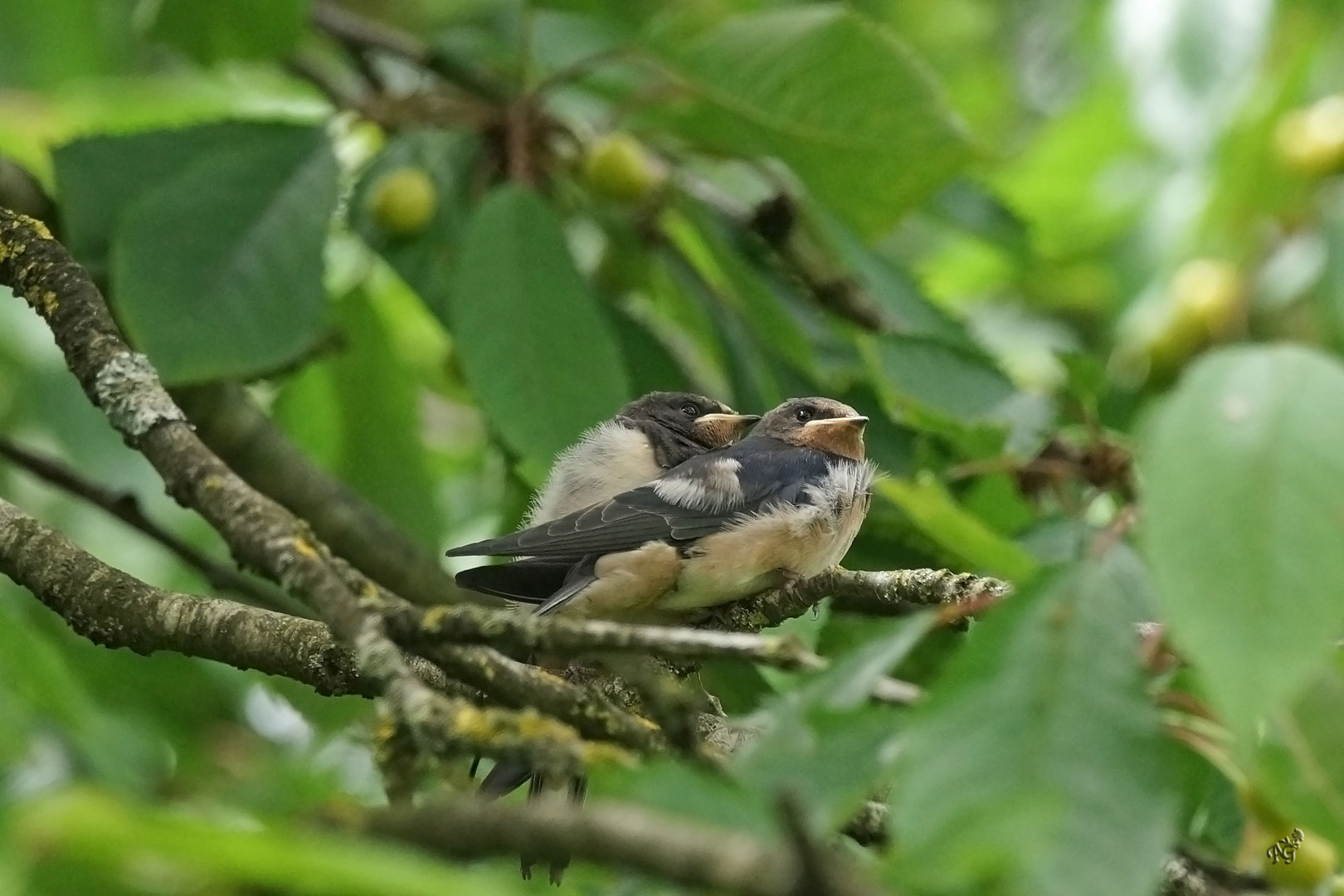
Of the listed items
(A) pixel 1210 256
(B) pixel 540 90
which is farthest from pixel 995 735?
(A) pixel 1210 256

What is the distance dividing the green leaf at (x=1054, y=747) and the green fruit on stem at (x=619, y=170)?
85.4 inches

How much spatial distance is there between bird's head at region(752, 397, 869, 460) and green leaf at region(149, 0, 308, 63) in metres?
1.37

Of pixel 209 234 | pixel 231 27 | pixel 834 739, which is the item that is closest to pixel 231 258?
pixel 209 234

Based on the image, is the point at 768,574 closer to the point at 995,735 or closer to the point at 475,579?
the point at 475,579

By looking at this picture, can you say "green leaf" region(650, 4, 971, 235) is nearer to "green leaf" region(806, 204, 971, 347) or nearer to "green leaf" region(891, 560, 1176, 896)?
"green leaf" region(806, 204, 971, 347)

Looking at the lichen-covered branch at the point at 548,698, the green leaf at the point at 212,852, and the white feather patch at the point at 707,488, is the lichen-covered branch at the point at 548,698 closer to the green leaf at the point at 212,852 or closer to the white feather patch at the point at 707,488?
the green leaf at the point at 212,852

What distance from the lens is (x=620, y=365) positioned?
3.31 m

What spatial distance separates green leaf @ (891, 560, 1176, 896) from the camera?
1.36m

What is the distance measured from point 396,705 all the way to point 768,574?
1.48m

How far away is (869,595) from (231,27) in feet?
6.93

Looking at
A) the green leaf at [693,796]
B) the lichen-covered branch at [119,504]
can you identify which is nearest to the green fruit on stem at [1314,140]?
the lichen-covered branch at [119,504]

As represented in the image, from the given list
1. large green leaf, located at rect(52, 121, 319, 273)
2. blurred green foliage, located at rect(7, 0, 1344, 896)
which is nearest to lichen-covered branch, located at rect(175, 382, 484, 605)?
blurred green foliage, located at rect(7, 0, 1344, 896)

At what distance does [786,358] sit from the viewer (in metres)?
3.86

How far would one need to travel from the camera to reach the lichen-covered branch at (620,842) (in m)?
1.04
